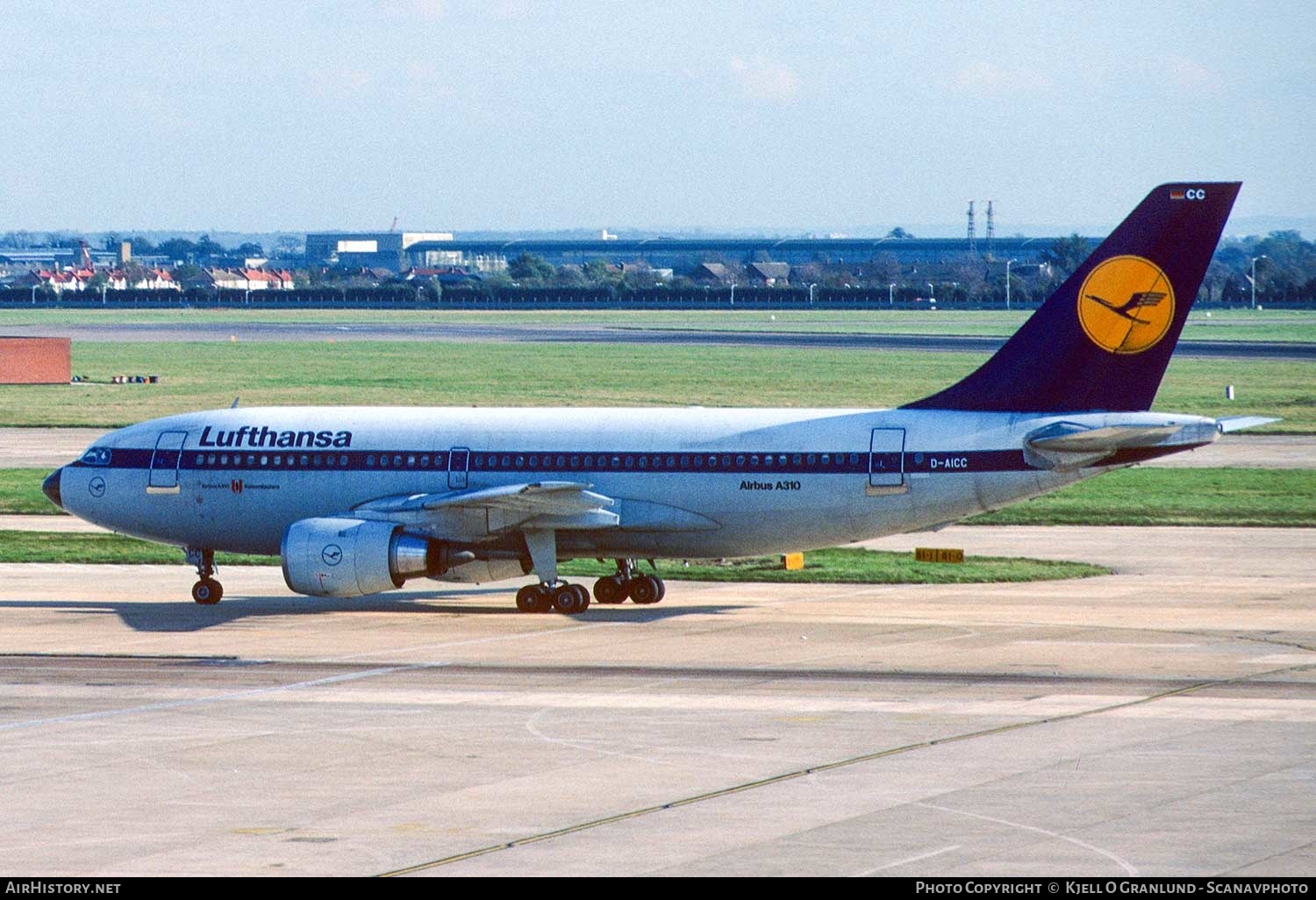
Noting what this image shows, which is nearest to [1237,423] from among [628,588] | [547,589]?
[628,588]

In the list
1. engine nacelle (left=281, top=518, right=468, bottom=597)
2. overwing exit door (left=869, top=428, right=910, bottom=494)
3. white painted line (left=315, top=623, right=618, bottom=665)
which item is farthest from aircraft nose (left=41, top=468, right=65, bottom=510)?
overwing exit door (left=869, top=428, right=910, bottom=494)

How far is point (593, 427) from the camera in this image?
139 ft

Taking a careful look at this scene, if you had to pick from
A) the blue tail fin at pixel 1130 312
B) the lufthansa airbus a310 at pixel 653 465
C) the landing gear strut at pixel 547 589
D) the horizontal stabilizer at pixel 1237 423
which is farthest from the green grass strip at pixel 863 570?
the blue tail fin at pixel 1130 312

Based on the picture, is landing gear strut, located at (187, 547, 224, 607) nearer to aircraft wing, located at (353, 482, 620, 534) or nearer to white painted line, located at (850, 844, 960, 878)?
aircraft wing, located at (353, 482, 620, 534)

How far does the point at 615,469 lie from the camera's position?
137 ft

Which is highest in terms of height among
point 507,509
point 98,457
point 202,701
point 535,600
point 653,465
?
point 653,465

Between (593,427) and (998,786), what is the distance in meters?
19.3

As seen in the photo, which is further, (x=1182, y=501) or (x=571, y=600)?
(x=1182, y=501)

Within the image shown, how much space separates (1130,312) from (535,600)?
44.7ft

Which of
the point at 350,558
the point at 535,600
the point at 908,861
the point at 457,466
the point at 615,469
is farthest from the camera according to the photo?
the point at 457,466

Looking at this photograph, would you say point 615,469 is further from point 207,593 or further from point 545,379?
point 545,379

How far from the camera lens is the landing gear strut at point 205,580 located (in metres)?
43.5

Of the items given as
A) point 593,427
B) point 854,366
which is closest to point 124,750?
point 593,427
